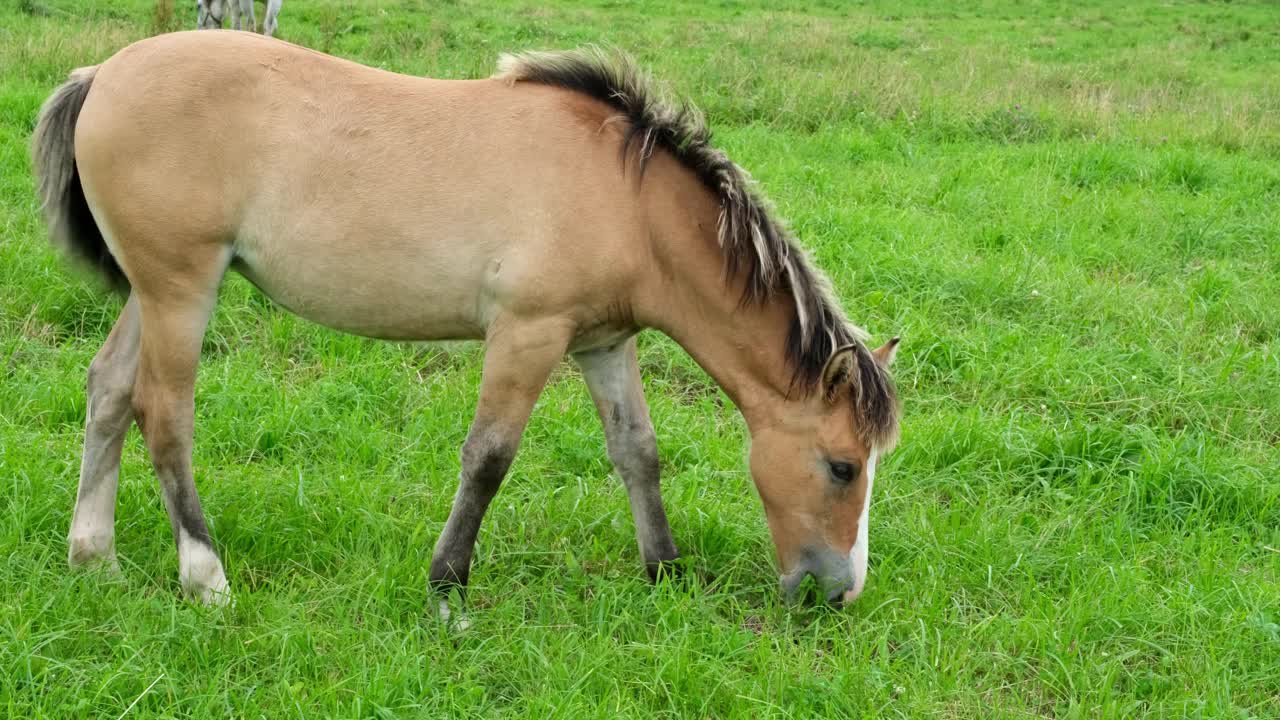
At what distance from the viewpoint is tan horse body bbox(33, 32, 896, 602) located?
3389mm

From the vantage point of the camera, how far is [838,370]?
134 inches

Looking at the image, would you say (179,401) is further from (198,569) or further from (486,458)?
(486,458)

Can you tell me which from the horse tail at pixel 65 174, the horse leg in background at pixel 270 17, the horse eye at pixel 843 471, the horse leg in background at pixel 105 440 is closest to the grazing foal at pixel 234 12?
the horse leg in background at pixel 270 17

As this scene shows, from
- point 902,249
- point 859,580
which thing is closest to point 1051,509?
point 859,580

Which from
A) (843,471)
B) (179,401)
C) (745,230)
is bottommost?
(179,401)

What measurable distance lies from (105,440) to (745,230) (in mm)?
2237

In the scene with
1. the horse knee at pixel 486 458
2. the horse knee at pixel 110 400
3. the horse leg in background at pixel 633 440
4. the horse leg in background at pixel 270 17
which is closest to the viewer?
the horse knee at pixel 486 458

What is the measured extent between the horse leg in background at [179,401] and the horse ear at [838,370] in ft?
6.29

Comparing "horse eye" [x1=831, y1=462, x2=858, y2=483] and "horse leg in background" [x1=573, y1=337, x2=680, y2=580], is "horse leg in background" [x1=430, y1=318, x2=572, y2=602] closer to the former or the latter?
"horse leg in background" [x1=573, y1=337, x2=680, y2=580]

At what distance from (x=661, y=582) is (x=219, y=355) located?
104 inches

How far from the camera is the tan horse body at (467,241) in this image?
11.1 ft

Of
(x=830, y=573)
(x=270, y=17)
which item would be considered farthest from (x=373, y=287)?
(x=270, y=17)

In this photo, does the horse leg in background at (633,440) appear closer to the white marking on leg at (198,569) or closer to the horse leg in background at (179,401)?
the horse leg in background at (179,401)

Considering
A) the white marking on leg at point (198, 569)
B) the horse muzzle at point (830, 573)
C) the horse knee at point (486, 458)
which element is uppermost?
the horse knee at point (486, 458)
